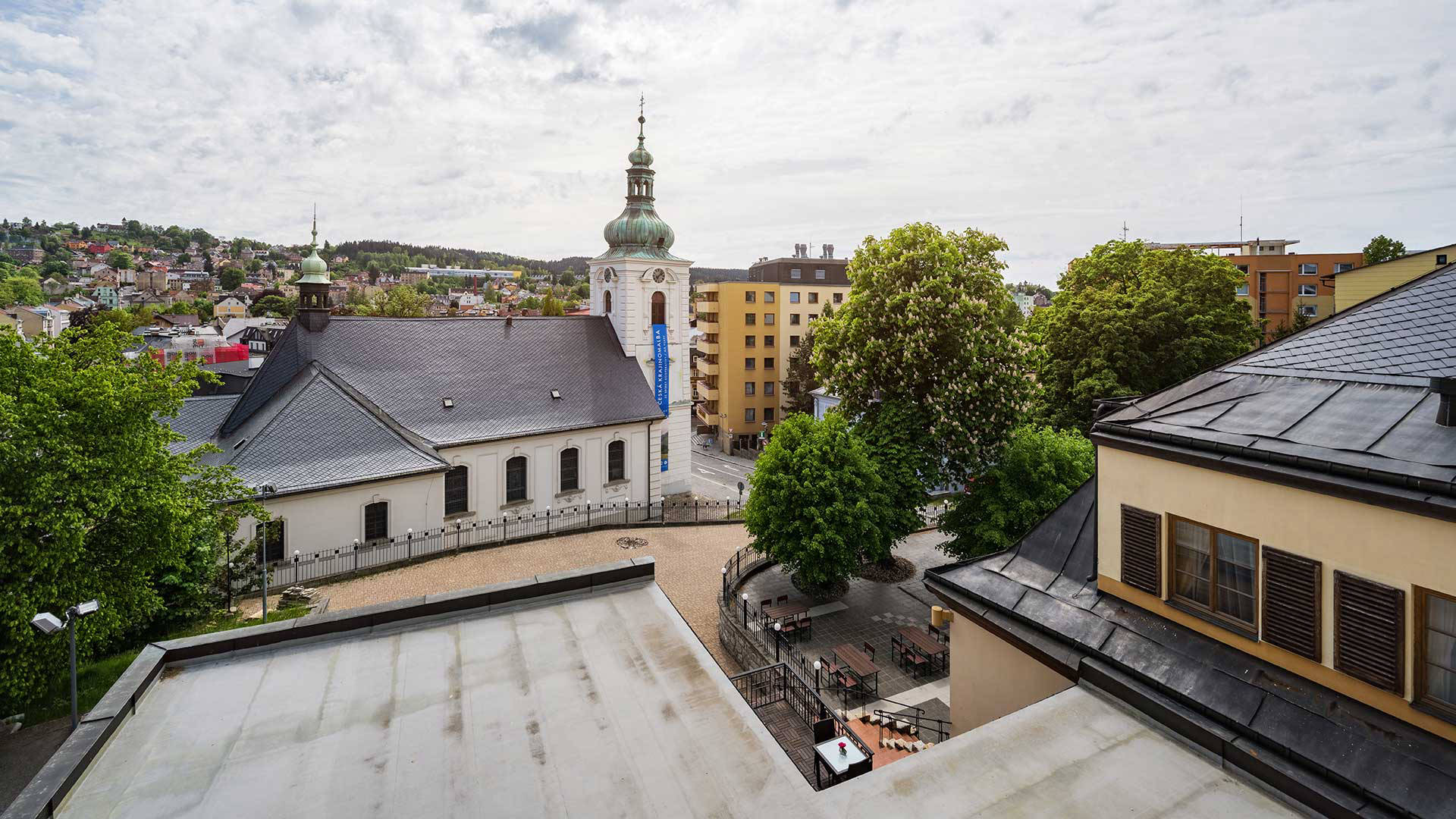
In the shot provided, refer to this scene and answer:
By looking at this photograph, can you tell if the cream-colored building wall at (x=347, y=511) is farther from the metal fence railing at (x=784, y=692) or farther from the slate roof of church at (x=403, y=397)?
the metal fence railing at (x=784, y=692)

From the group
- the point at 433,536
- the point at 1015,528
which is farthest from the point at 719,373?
the point at 1015,528

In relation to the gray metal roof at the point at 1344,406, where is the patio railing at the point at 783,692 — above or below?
below

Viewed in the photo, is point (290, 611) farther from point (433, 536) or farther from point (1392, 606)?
point (1392, 606)

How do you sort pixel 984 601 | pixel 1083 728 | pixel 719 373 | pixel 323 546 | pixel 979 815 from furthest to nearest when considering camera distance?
pixel 719 373 < pixel 323 546 < pixel 984 601 < pixel 1083 728 < pixel 979 815

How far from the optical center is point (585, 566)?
81.5 ft

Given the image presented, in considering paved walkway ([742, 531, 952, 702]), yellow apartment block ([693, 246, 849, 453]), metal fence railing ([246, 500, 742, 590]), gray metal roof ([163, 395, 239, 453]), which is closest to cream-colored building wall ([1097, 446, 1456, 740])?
paved walkway ([742, 531, 952, 702])

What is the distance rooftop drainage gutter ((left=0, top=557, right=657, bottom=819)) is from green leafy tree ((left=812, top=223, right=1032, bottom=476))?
13.7 metres

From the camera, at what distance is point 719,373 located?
6125 cm

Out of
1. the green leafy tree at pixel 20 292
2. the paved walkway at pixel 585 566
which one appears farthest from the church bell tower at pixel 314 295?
the green leafy tree at pixel 20 292

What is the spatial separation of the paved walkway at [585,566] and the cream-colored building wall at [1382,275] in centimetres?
2366

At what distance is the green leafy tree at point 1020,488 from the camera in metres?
20.4

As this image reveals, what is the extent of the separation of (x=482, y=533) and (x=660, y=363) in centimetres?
1400

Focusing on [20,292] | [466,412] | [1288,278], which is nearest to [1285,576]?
[466,412]

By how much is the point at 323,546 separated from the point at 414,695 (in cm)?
1907
